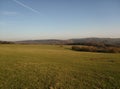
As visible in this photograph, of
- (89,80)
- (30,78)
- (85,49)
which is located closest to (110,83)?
(89,80)

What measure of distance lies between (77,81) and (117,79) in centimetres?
418

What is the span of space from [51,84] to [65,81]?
1.74 m

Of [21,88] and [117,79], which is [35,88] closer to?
[21,88]

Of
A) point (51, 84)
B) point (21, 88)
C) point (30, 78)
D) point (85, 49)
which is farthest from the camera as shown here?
point (85, 49)

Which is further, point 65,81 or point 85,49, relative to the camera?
point 85,49

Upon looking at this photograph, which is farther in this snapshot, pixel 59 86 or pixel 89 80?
pixel 89 80

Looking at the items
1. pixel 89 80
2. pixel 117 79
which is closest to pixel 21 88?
pixel 89 80

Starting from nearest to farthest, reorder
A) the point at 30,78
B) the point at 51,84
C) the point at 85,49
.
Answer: the point at 51,84, the point at 30,78, the point at 85,49

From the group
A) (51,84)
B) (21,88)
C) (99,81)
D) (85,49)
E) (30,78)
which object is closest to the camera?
(21,88)

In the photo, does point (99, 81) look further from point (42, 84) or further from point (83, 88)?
point (42, 84)

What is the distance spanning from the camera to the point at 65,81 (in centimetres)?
1451

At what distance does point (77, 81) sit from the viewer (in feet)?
47.5

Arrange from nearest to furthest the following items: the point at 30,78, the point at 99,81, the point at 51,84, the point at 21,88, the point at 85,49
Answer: the point at 21,88, the point at 51,84, the point at 99,81, the point at 30,78, the point at 85,49

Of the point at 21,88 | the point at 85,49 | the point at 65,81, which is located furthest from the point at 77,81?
the point at 85,49
